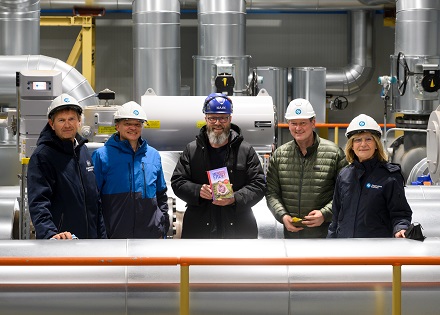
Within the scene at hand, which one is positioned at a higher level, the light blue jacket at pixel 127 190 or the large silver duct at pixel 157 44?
the large silver duct at pixel 157 44

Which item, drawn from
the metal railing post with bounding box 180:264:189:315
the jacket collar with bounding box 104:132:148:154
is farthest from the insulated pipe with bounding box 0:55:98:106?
the metal railing post with bounding box 180:264:189:315

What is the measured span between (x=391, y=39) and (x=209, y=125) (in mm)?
10680

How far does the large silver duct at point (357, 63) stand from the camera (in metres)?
15.9

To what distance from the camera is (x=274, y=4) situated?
1511cm

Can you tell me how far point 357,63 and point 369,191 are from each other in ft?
33.8

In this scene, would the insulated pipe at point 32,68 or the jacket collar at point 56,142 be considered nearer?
the jacket collar at point 56,142

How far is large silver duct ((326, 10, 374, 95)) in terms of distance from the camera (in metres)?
15.9

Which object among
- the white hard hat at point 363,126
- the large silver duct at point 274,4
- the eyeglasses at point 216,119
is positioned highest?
the large silver duct at point 274,4

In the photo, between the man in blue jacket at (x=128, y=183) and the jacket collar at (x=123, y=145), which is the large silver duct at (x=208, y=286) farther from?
the jacket collar at (x=123, y=145)

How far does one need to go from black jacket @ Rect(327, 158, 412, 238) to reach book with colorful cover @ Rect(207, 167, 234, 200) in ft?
2.49

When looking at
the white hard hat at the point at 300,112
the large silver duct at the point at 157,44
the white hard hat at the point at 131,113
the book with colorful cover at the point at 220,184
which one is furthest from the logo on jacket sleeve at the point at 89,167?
the large silver duct at the point at 157,44

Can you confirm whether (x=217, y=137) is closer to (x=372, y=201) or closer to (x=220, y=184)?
(x=220, y=184)

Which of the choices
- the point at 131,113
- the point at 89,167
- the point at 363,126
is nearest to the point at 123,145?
the point at 131,113

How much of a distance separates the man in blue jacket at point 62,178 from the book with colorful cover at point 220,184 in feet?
2.74
